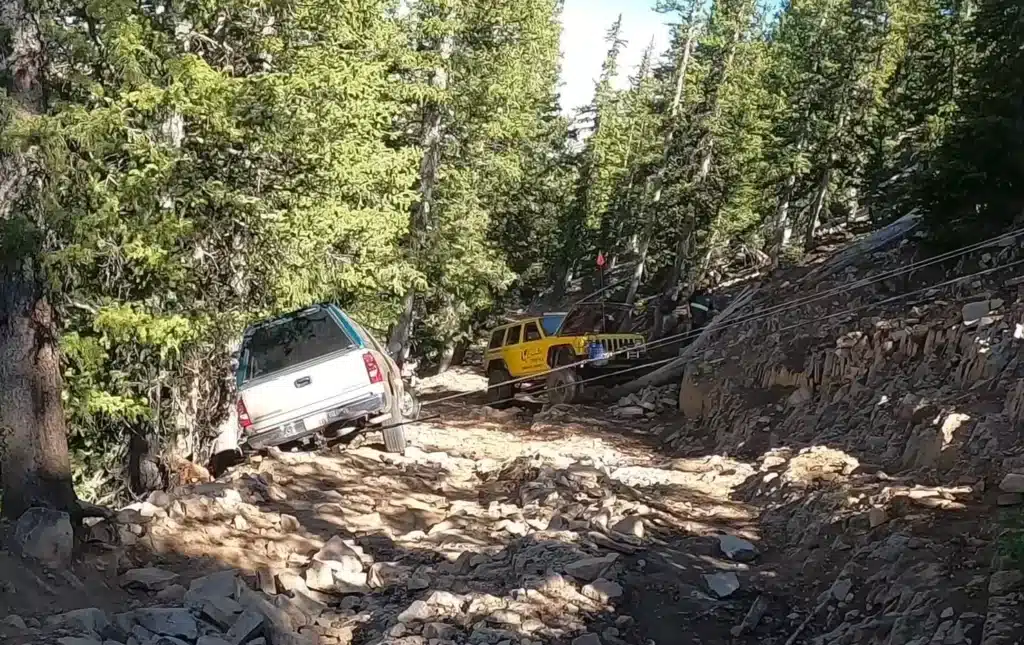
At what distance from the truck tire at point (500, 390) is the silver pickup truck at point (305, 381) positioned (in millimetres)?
9625

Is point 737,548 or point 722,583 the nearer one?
point 722,583

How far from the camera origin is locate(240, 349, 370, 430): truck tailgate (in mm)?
10609

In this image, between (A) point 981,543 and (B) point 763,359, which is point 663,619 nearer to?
(A) point 981,543

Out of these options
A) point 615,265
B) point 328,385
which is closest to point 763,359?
point 328,385

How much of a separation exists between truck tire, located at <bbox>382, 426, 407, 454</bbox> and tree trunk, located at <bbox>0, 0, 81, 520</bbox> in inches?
193

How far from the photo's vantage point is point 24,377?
705 cm

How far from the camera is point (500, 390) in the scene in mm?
21172

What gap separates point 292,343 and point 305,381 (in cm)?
59

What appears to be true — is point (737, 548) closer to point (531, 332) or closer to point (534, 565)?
point (534, 565)

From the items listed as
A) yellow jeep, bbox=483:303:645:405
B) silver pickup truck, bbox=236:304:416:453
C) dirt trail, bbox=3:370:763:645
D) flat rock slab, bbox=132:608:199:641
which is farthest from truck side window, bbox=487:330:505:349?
flat rock slab, bbox=132:608:199:641

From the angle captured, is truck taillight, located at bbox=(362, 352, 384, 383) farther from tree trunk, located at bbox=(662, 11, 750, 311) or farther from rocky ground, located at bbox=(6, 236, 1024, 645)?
tree trunk, located at bbox=(662, 11, 750, 311)

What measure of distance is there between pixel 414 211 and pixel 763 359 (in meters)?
9.73

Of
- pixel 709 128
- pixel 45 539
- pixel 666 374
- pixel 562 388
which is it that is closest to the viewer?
pixel 45 539

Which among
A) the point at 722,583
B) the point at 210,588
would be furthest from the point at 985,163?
the point at 210,588
